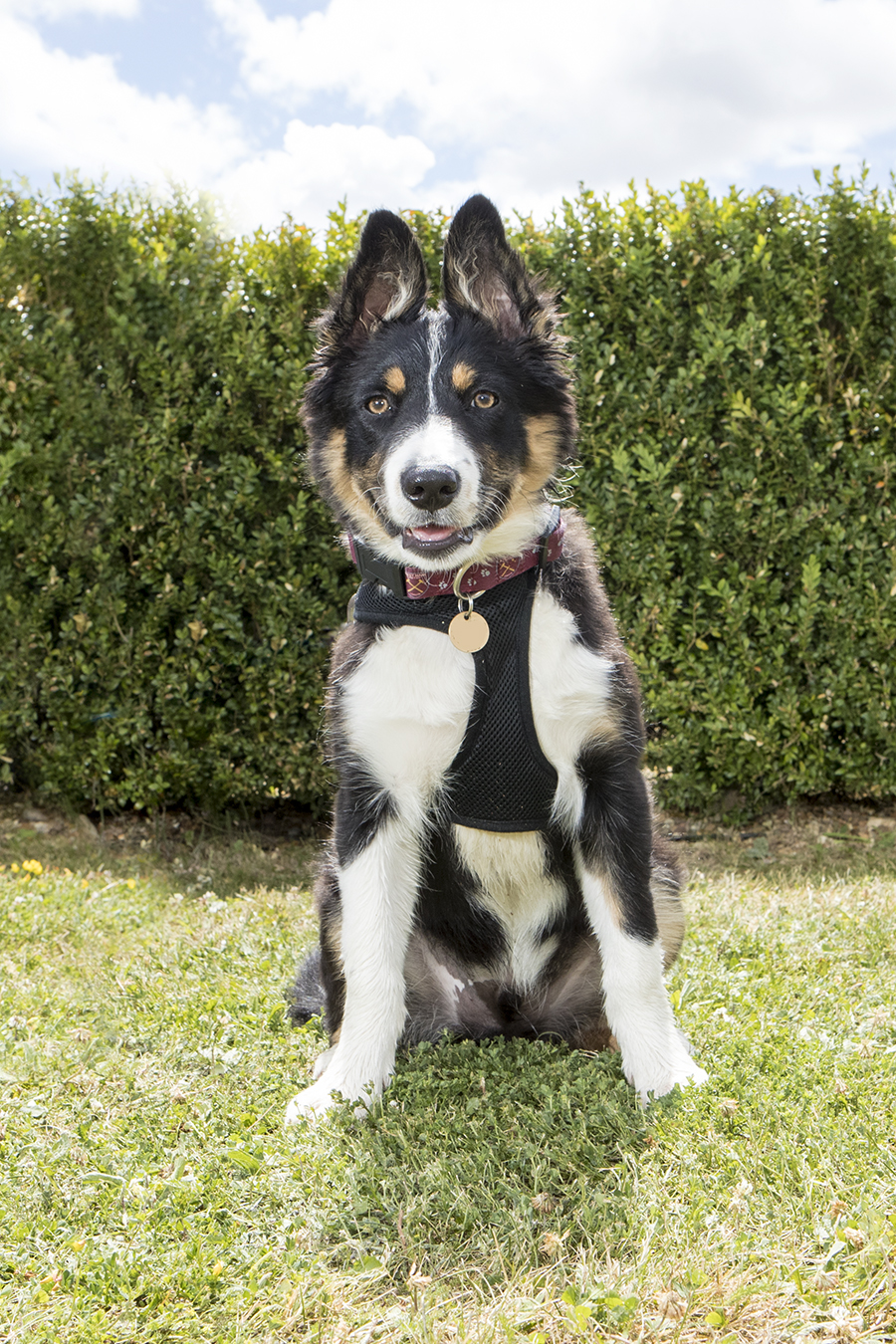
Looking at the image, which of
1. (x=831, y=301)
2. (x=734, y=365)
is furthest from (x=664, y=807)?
(x=831, y=301)

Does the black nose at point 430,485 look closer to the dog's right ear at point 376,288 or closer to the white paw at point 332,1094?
the dog's right ear at point 376,288

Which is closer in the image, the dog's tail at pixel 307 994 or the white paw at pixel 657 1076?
the white paw at pixel 657 1076

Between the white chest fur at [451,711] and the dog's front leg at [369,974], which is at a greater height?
the white chest fur at [451,711]

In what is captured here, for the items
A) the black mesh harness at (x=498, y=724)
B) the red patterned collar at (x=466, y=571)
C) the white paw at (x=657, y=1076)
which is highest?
the red patterned collar at (x=466, y=571)

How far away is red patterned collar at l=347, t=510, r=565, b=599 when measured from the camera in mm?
2906

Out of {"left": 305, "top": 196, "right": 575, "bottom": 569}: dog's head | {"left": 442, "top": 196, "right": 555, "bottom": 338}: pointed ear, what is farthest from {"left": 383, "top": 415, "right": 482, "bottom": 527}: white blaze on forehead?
{"left": 442, "top": 196, "right": 555, "bottom": 338}: pointed ear

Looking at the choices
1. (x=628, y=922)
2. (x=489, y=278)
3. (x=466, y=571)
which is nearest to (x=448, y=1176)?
(x=628, y=922)

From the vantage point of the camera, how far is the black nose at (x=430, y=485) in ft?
8.63

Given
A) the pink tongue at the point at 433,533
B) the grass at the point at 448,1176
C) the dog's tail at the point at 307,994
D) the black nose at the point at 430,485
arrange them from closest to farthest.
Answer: the grass at the point at 448,1176, the black nose at the point at 430,485, the pink tongue at the point at 433,533, the dog's tail at the point at 307,994

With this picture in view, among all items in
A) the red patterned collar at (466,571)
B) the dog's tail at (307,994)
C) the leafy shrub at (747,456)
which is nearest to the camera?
A: the red patterned collar at (466,571)

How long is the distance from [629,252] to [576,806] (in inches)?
155

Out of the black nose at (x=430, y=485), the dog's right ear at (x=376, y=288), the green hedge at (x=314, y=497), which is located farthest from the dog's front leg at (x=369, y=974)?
Answer: the green hedge at (x=314, y=497)

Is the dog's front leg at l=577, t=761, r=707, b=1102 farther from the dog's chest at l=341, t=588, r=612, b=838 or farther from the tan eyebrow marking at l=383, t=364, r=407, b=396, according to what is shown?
the tan eyebrow marking at l=383, t=364, r=407, b=396

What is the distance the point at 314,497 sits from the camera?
5.97m
